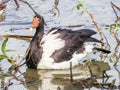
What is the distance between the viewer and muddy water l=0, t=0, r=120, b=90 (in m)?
9.52

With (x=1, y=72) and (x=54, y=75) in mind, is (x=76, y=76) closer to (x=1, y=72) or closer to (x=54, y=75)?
(x=54, y=75)

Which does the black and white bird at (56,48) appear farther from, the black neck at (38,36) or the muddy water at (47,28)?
the muddy water at (47,28)

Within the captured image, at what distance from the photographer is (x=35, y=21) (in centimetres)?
1079

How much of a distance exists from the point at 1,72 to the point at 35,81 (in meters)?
0.65

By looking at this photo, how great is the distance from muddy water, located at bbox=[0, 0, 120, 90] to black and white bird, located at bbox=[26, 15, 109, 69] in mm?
184

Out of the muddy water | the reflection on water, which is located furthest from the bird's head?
the reflection on water

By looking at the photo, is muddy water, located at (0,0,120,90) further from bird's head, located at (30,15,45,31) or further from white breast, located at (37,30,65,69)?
bird's head, located at (30,15,45,31)

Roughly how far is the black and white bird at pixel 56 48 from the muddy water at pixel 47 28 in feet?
0.60

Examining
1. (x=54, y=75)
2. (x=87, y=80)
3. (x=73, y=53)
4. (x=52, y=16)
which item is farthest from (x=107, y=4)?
(x=87, y=80)

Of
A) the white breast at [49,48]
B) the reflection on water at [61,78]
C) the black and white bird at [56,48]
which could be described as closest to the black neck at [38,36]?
the black and white bird at [56,48]

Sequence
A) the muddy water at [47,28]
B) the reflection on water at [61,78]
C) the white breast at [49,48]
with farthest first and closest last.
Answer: the white breast at [49,48], the muddy water at [47,28], the reflection on water at [61,78]

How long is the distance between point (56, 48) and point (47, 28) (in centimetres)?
194

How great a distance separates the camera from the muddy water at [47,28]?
31.2ft

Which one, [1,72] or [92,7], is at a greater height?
[1,72]
